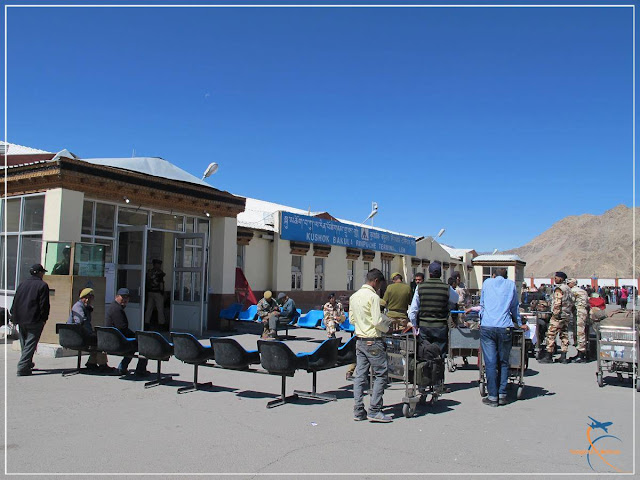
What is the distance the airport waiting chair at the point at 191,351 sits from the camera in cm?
831

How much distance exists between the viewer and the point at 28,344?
9219 mm

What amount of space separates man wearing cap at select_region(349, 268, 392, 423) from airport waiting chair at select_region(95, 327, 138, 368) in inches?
166

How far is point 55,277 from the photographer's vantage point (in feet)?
38.0

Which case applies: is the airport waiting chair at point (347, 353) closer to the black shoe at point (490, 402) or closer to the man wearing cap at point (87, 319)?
the black shoe at point (490, 402)

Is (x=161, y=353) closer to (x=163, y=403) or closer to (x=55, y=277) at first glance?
(x=163, y=403)

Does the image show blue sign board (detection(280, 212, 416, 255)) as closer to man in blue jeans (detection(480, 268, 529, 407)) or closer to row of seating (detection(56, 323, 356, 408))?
row of seating (detection(56, 323, 356, 408))

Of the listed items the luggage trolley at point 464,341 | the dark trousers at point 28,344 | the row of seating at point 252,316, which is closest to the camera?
the dark trousers at point 28,344

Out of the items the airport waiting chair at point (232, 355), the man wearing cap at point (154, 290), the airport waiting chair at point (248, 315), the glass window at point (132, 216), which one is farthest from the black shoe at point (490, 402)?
the man wearing cap at point (154, 290)

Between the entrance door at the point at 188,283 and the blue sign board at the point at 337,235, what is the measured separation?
662 centimetres

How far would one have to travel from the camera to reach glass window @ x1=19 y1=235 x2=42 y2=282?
1309cm

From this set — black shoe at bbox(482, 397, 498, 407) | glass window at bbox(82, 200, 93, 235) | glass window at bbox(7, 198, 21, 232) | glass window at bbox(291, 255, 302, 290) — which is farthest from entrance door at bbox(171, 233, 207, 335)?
black shoe at bbox(482, 397, 498, 407)

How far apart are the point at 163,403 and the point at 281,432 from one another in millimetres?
2206

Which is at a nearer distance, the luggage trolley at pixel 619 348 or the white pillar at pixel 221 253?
the luggage trolley at pixel 619 348

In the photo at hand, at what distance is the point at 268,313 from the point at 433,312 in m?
7.92
